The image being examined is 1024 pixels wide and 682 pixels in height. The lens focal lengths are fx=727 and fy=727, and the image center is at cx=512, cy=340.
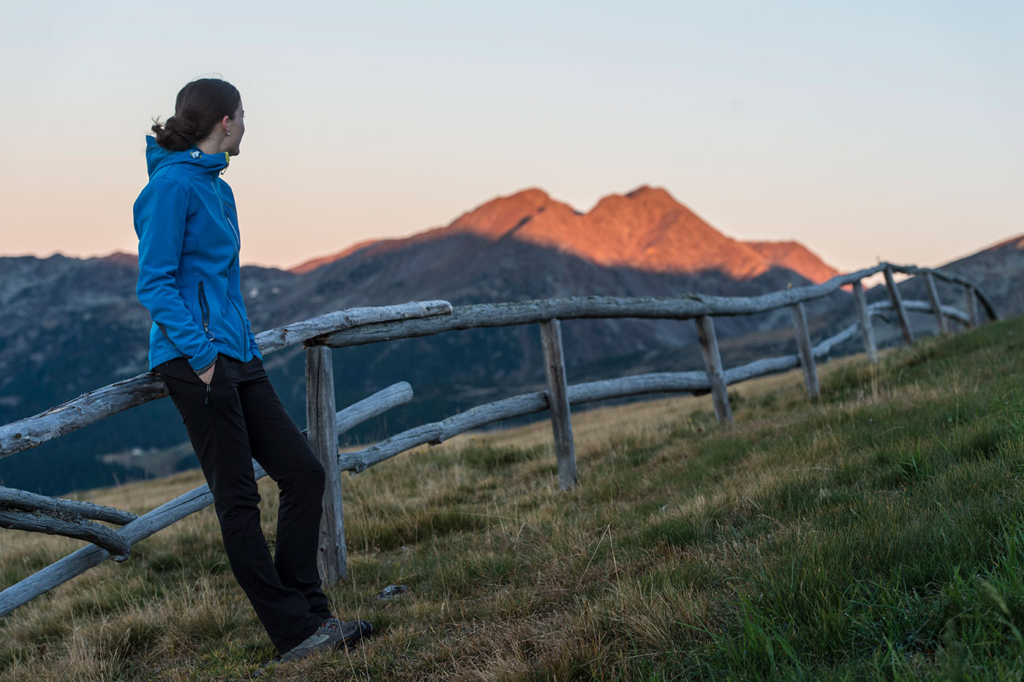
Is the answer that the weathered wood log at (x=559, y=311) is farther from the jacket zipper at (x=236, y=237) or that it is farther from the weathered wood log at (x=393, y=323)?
the jacket zipper at (x=236, y=237)

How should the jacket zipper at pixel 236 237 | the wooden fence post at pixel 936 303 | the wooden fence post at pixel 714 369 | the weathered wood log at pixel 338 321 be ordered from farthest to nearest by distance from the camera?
1. the wooden fence post at pixel 936 303
2. the wooden fence post at pixel 714 369
3. the weathered wood log at pixel 338 321
4. the jacket zipper at pixel 236 237

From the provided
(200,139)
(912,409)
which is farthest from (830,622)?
(912,409)

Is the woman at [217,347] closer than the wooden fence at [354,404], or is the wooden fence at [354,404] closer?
the woman at [217,347]

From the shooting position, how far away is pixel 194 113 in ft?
9.87

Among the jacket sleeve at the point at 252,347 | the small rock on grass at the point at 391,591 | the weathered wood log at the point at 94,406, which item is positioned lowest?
the small rock on grass at the point at 391,591

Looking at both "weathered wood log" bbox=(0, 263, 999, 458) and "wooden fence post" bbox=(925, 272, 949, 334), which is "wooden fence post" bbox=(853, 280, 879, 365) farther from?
"wooden fence post" bbox=(925, 272, 949, 334)

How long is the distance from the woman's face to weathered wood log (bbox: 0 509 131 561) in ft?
5.56

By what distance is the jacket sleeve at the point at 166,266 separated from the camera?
2.72m

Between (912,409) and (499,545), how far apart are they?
117 inches

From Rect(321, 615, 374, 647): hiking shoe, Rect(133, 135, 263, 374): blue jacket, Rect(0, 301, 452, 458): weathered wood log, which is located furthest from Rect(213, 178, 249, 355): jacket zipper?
Rect(321, 615, 374, 647): hiking shoe

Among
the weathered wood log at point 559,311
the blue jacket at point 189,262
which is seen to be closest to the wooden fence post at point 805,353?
the weathered wood log at point 559,311

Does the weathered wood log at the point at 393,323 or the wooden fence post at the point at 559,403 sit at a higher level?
the weathered wood log at the point at 393,323

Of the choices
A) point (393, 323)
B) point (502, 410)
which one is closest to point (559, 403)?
point (502, 410)

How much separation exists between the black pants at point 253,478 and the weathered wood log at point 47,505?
0.63m
